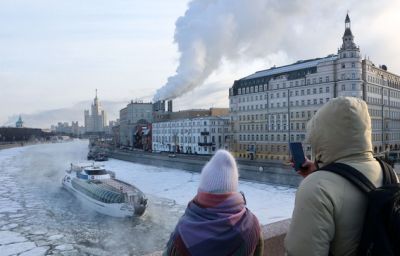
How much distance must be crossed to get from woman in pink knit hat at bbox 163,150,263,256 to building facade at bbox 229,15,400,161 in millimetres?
38165

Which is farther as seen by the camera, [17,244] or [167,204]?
[167,204]

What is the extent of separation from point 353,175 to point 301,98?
4653 centimetres

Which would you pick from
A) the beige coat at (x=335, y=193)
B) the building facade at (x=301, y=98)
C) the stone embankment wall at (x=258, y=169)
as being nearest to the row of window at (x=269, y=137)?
the building facade at (x=301, y=98)

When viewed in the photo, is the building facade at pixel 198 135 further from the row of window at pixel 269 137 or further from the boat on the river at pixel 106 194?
the boat on the river at pixel 106 194

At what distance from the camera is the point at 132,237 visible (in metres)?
17.0

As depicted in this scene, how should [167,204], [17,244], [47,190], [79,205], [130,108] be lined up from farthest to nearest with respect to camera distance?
1. [130,108]
2. [47,190]
3. [79,205]
4. [167,204]
5. [17,244]

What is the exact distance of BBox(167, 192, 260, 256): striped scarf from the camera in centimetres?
200

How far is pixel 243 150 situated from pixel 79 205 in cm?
3296

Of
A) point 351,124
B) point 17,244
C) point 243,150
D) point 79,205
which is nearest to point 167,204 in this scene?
point 79,205

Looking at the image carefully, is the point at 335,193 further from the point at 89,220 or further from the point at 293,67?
the point at 293,67

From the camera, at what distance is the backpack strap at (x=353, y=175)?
1.75m

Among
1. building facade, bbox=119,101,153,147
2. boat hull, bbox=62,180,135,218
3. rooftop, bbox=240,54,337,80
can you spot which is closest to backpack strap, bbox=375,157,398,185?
boat hull, bbox=62,180,135,218

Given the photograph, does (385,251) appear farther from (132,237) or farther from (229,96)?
(229,96)

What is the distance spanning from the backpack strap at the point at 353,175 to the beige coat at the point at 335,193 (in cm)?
2
